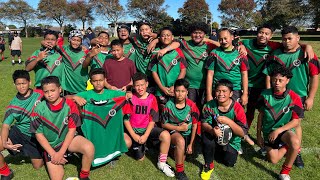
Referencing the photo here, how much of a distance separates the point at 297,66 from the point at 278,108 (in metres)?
0.81

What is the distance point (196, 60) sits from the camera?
508cm

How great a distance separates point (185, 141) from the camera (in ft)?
14.9

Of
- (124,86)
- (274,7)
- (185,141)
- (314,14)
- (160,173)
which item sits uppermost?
(274,7)

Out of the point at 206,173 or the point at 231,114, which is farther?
the point at 231,114

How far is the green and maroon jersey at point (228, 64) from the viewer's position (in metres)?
4.73

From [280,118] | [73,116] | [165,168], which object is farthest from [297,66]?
[73,116]

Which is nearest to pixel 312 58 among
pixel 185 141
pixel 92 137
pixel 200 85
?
pixel 200 85

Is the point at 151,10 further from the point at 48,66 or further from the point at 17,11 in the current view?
the point at 48,66

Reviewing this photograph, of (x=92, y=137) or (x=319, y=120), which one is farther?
(x=319, y=120)

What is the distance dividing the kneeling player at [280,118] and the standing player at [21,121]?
133 inches

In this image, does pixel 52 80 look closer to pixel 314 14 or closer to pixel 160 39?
pixel 160 39

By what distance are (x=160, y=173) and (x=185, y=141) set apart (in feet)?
2.05

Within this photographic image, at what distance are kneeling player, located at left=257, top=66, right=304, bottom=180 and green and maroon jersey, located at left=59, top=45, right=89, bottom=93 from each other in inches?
125

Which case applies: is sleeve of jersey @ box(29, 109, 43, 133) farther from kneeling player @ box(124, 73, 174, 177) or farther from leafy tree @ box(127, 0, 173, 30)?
leafy tree @ box(127, 0, 173, 30)
